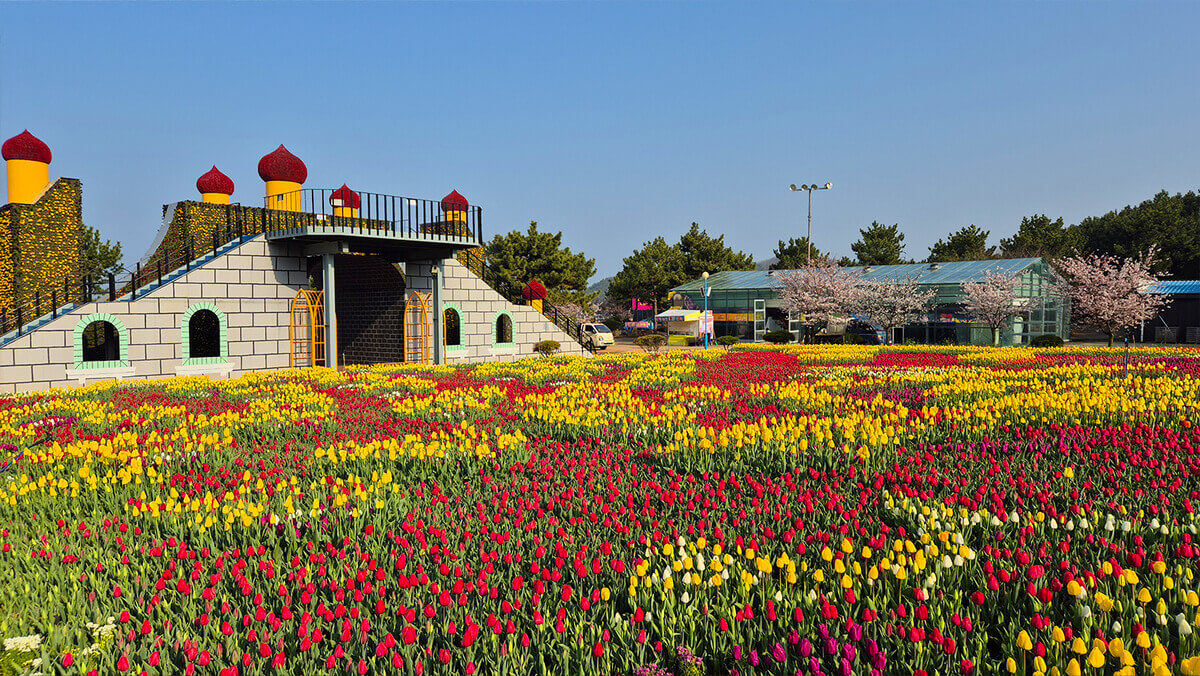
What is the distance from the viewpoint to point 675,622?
321 cm

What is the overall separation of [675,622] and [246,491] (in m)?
3.50

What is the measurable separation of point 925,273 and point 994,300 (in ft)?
26.0

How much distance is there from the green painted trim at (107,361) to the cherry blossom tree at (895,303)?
115 feet

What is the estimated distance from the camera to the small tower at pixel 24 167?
2489cm

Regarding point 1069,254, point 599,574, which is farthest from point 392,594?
point 1069,254

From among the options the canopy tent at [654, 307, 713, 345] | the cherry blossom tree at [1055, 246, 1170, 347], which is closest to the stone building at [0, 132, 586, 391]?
the canopy tent at [654, 307, 713, 345]

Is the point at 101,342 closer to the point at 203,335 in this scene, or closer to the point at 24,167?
the point at 203,335

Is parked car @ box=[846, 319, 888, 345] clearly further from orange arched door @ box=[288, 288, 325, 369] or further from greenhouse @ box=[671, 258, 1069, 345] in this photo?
orange arched door @ box=[288, 288, 325, 369]

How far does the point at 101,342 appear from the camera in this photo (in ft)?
98.7

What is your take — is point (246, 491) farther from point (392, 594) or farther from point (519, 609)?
point (519, 609)

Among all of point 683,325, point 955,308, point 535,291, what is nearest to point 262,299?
point 535,291

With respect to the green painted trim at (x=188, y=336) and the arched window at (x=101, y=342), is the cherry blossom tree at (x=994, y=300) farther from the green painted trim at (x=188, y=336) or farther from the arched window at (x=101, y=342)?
the arched window at (x=101, y=342)

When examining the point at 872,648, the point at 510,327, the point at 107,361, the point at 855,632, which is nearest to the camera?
the point at 872,648

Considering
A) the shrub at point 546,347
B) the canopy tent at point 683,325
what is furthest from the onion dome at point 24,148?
the canopy tent at point 683,325
